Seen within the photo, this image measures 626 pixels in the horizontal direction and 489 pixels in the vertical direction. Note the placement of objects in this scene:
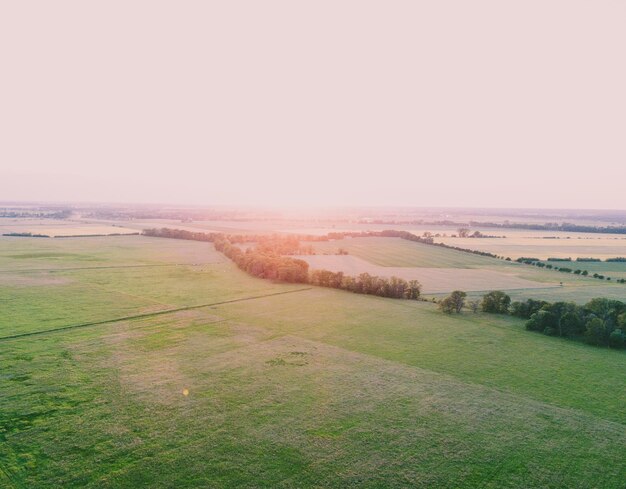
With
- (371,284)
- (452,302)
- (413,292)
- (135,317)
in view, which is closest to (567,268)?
(413,292)

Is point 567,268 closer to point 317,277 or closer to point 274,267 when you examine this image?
point 317,277

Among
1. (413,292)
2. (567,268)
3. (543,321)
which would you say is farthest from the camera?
(567,268)

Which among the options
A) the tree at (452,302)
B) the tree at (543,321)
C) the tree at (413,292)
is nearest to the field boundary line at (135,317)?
the tree at (413,292)

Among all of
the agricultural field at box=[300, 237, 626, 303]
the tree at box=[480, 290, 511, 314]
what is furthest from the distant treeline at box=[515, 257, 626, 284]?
the tree at box=[480, 290, 511, 314]

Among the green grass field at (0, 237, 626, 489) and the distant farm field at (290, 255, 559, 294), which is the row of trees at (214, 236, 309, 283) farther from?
the green grass field at (0, 237, 626, 489)

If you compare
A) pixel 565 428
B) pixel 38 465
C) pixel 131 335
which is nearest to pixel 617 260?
pixel 565 428

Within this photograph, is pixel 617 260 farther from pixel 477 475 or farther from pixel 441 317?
pixel 477 475

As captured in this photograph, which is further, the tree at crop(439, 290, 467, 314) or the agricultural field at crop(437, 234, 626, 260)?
the agricultural field at crop(437, 234, 626, 260)
